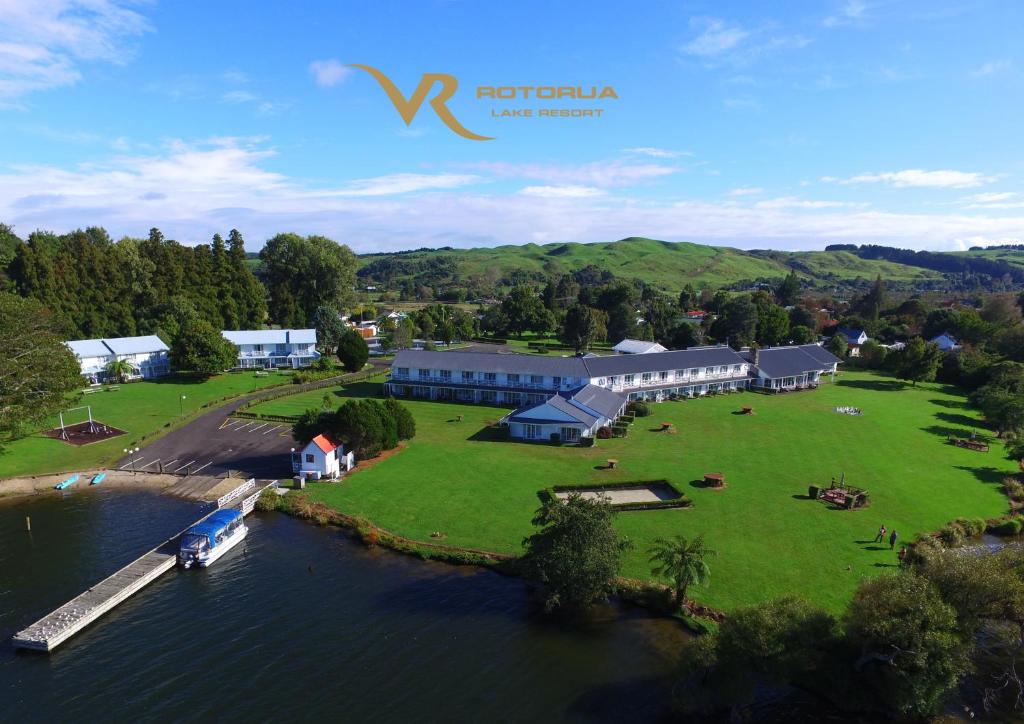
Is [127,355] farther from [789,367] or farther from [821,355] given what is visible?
[821,355]

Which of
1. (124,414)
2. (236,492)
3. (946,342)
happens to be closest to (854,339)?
(946,342)

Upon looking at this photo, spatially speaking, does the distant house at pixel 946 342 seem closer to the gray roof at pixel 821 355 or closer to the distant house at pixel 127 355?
the gray roof at pixel 821 355

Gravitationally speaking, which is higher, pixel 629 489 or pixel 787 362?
pixel 787 362

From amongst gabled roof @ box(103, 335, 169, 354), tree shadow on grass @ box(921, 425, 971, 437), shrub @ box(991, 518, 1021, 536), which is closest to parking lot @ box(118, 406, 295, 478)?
gabled roof @ box(103, 335, 169, 354)

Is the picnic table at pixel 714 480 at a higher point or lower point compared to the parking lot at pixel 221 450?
lower

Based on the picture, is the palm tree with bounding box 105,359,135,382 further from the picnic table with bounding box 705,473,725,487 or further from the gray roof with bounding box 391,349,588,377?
the picnic table with bounding box 705,473,725,487

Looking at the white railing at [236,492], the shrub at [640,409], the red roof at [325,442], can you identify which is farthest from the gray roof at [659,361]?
the white railing at [236,492]
